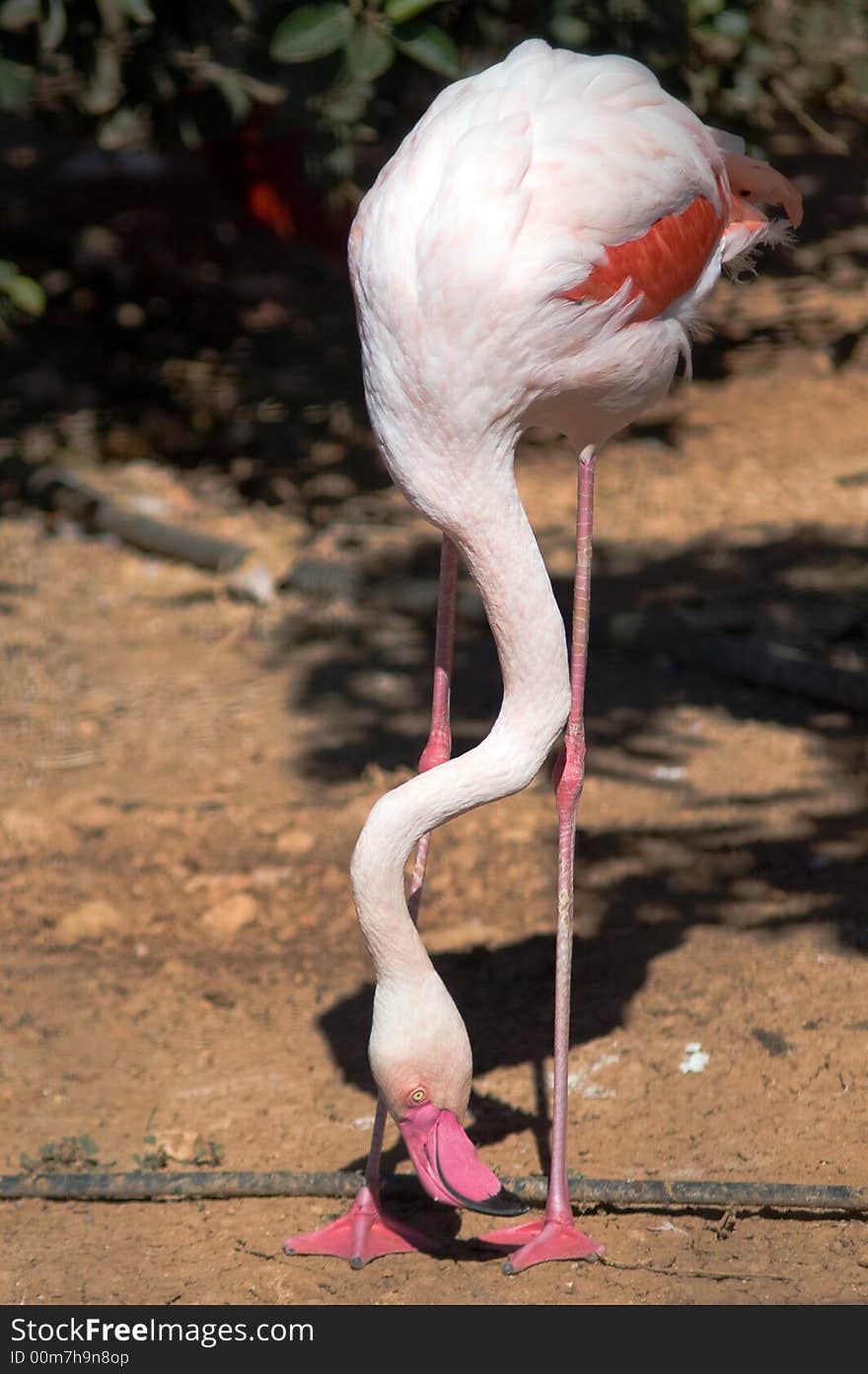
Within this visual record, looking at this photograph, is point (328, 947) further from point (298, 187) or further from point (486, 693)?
point (298, 187)

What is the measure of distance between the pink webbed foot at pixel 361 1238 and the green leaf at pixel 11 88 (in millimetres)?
3995

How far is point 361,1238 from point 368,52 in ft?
10.3

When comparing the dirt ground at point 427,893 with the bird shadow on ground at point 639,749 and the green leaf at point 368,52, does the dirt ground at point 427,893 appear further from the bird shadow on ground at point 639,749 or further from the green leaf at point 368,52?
the green leaf at point 368,52

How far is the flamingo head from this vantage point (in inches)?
122

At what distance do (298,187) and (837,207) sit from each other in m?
3.60

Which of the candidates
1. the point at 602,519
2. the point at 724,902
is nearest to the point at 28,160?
the point at 602,519

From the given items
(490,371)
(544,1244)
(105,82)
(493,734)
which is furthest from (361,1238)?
(105,82)

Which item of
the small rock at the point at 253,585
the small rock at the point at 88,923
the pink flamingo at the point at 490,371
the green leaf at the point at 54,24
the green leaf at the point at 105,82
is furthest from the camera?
the small rock at the point at 253,585

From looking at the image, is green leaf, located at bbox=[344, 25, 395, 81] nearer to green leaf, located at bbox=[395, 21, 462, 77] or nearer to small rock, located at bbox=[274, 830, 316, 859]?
green leaf, located at bbox=[395, 21, 462, 77]

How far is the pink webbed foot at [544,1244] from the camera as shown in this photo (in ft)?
10.8

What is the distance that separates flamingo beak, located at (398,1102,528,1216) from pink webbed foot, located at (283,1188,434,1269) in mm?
328

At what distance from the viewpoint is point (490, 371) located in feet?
10.1

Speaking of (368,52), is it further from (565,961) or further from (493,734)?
(565,961)

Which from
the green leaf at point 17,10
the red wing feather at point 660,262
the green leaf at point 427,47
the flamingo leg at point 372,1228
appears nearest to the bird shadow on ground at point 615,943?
the flamingo leg at point 372,1228
